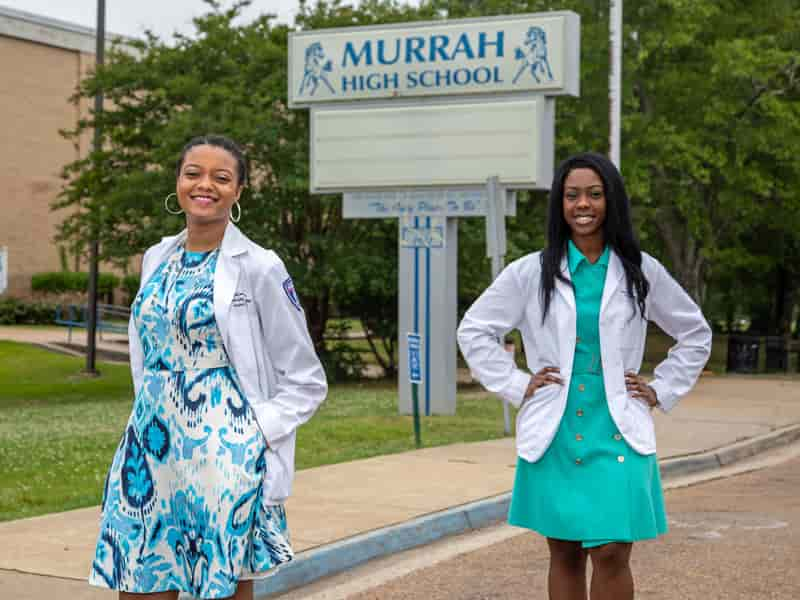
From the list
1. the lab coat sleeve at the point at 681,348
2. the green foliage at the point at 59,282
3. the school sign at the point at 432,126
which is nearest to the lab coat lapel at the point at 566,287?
the lab coat sleeve at the point at 681,348

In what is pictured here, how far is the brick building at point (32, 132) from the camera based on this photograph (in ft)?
168

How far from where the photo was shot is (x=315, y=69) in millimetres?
20078

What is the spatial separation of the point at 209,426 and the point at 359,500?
5.74 meters

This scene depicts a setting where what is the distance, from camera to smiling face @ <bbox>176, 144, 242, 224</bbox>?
4363 millimetres

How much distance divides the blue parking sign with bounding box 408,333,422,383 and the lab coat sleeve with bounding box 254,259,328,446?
904cm

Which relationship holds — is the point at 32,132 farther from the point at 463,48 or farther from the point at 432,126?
the point at 463,48

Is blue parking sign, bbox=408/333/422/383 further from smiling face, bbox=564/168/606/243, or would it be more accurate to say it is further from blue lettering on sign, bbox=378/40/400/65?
smiling face, bbox=564/168/606/243

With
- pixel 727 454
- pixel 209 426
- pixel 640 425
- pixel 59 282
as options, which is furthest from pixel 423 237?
pixel 59 282

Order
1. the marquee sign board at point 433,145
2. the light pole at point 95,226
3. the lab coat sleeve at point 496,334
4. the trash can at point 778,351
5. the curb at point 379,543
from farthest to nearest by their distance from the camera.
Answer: the trash can at point 778,351 < the light pole at point 95,226 < the marquee sign board at point 433,145 < the curb at point 379,543 < the lab coat sleeve at point 496,334

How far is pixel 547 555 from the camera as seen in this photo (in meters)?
8.48

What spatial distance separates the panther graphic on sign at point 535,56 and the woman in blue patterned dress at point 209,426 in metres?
14.6

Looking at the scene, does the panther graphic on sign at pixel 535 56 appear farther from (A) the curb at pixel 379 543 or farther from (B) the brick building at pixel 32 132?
(B) the brick building at pixel 32 132

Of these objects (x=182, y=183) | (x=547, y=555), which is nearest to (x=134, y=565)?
(x=182, y=183)

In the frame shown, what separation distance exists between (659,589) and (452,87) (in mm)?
12532
